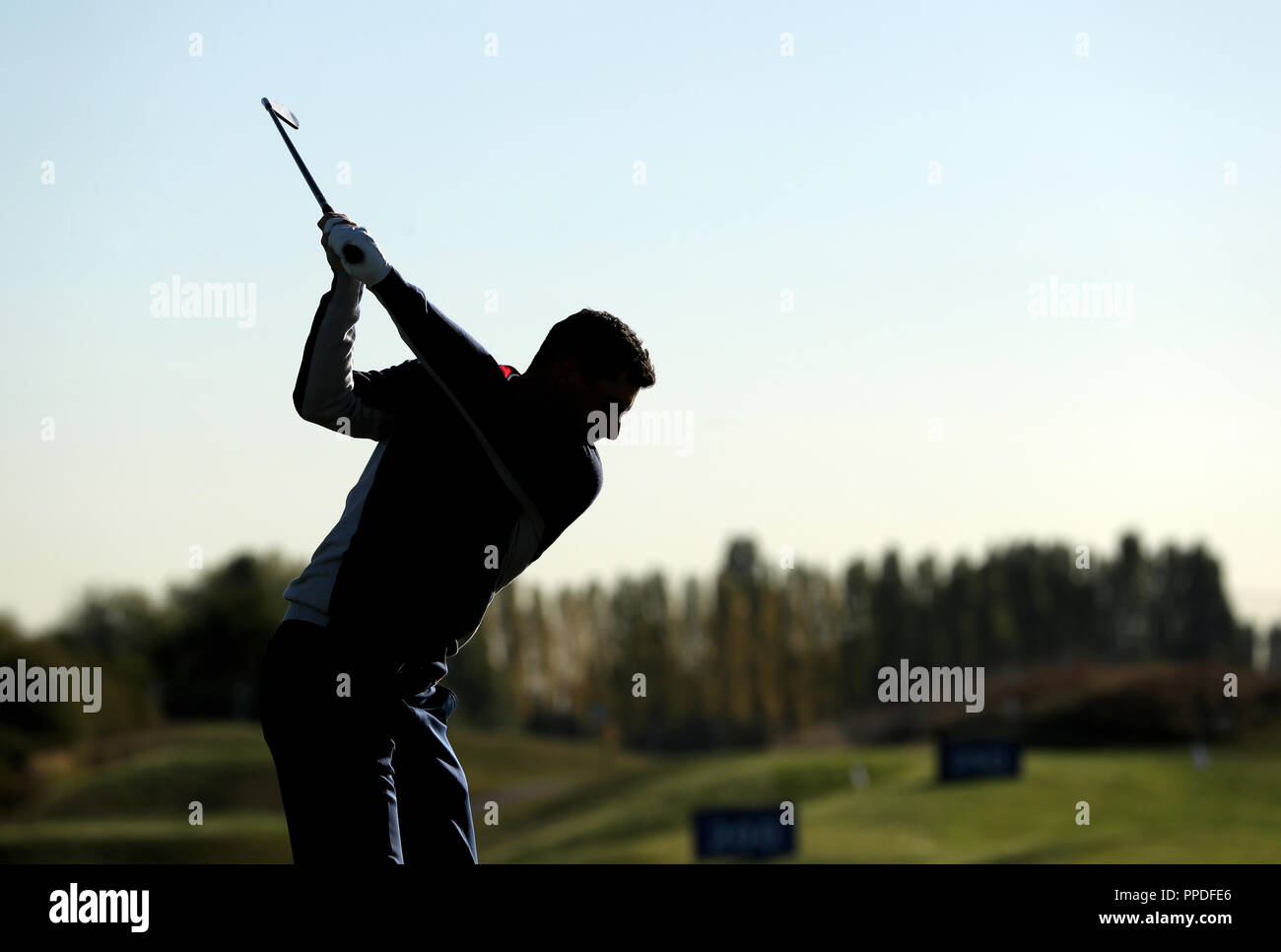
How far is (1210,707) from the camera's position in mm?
76625

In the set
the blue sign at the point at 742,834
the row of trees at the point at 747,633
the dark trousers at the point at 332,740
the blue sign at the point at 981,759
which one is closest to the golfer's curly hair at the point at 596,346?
the dark trousers at the point at 332,740

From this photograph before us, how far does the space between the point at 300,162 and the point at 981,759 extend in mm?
55009

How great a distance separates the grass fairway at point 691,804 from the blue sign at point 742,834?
6.37 m

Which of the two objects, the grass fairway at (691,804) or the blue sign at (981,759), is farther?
the blue sign at (981,759)

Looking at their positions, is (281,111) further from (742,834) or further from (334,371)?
(742,834)

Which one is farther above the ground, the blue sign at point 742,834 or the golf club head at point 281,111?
the golf club head at point 281,111

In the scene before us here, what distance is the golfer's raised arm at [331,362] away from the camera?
500 centimetres

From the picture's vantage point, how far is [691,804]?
65750 mm

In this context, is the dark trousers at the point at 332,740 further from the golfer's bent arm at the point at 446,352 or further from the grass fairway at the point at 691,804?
the grass fairway at the point at 691,804

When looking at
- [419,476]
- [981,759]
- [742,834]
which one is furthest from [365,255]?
[981,759]

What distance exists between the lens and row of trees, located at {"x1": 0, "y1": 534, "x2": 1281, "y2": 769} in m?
92.6
